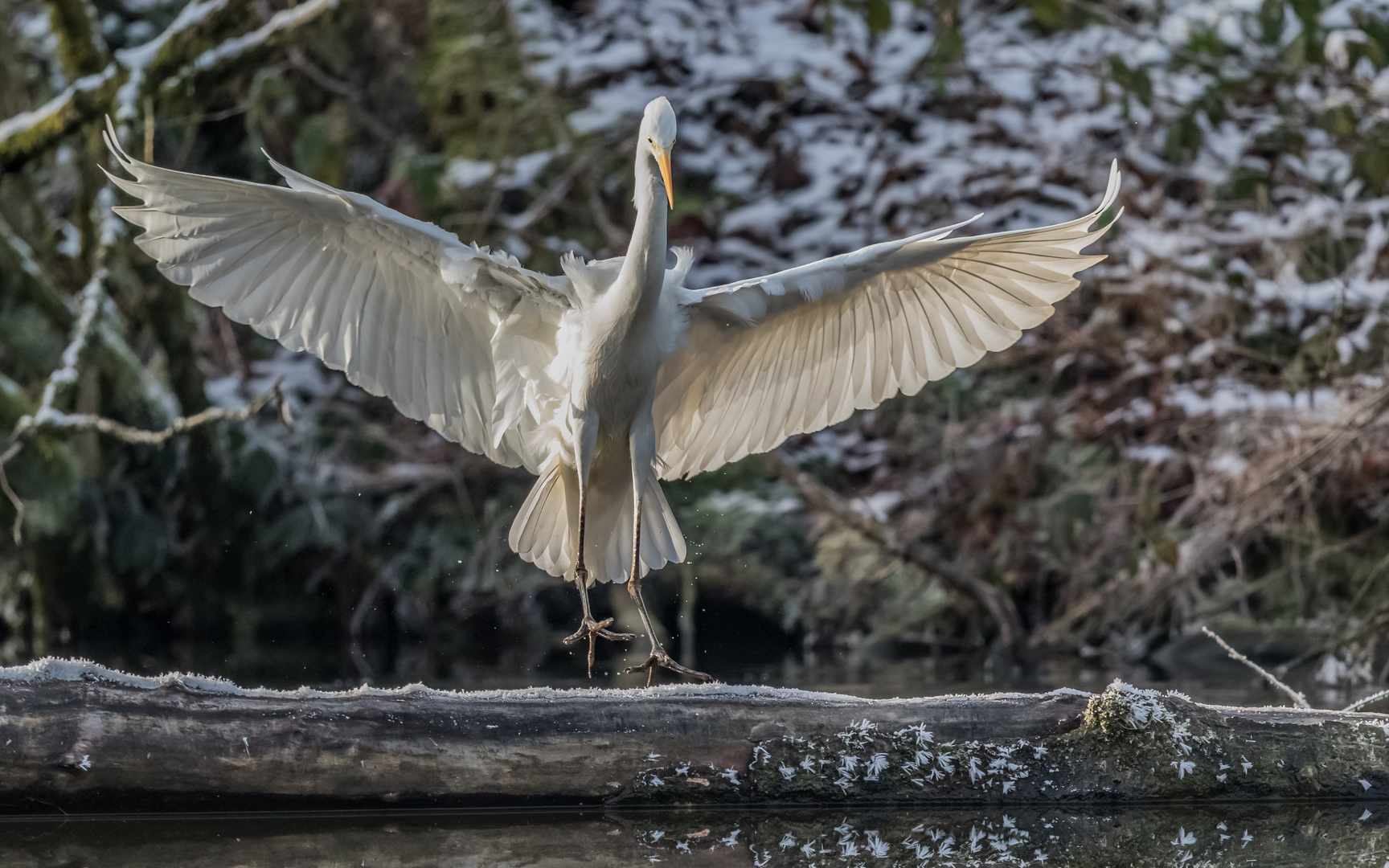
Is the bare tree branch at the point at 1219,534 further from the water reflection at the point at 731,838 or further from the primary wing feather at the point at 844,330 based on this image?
the water reflection at the point at 731,838

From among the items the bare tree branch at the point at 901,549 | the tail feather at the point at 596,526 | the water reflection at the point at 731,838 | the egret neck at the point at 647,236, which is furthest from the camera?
the bare tree branch at the point at 901,549

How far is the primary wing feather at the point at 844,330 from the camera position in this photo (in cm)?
367

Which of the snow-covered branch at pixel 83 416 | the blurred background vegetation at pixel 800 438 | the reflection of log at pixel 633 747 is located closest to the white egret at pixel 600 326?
the reflection of log at pixel 633 747

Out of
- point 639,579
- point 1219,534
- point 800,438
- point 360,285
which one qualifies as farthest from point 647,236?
point 800,438

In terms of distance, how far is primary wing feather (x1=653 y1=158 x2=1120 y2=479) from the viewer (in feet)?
12.0

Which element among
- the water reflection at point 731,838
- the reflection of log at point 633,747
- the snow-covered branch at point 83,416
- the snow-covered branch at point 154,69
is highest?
the snow-covered branch at point 154,69

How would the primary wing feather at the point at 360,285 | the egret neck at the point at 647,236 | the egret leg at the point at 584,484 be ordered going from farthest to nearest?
the egret leg at the point at 584,484, the egret neck at the point at 647,236, the primary wing feather at the point at 360,285

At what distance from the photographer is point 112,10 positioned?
410 inches

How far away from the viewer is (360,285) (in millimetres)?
3842

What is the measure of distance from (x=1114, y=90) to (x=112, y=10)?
24.4ft

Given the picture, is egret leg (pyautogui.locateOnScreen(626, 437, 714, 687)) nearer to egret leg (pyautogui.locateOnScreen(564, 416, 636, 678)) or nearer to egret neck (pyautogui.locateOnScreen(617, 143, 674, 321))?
egret leg (pyautogui.locateOnScreen(564, 416, 636, 678))

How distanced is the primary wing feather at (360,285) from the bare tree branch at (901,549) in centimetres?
263

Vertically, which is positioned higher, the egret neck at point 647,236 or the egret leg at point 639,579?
the egret neck at point 647,236

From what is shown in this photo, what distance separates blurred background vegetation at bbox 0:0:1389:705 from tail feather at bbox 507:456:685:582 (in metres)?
1.67
